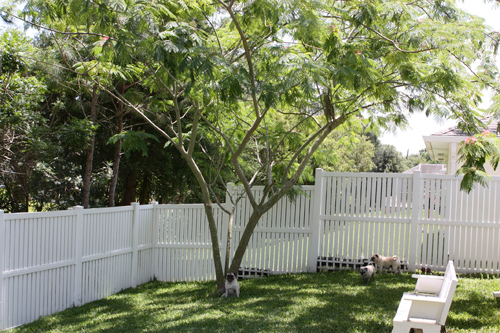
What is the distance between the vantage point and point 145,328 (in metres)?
6.04

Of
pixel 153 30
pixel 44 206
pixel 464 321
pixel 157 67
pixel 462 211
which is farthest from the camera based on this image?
pixel 44 206

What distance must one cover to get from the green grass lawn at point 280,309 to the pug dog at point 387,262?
6.5 inches

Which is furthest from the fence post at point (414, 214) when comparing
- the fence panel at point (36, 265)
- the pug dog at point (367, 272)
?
the fence panel at point (36, 265)

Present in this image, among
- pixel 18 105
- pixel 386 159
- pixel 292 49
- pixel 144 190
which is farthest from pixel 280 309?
pixel 386 159

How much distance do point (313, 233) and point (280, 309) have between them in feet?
9.57

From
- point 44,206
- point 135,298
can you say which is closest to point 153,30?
point 135,298

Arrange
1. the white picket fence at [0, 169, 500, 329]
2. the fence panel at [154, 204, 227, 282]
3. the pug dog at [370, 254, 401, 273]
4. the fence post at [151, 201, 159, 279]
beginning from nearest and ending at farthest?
the white picket fence at [0, 169, 500, 329]
the pug dog at [370, 254, 401, 273]
the fence panel at [154, 204, 227, 282]
the fence post at [151, 201, 159, 279]

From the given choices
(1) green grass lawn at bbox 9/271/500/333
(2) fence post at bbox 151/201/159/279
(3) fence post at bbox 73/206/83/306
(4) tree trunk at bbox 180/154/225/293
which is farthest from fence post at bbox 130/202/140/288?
(4) tree trunk at bbox 180/154/225/293

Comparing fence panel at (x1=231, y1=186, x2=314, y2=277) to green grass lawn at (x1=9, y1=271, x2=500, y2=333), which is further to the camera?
fence panel at (x1=231, y1=186, x2=314, y2=277)

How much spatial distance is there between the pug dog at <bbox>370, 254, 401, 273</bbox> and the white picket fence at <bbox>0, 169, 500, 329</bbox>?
424mm

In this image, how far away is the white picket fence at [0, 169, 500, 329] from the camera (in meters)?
8.33

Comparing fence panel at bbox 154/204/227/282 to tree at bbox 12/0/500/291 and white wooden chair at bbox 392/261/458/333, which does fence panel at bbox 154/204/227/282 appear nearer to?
tree at bbox 12/0/500/291

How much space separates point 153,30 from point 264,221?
4.77 metres

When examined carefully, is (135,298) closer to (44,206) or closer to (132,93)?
(132,93)
